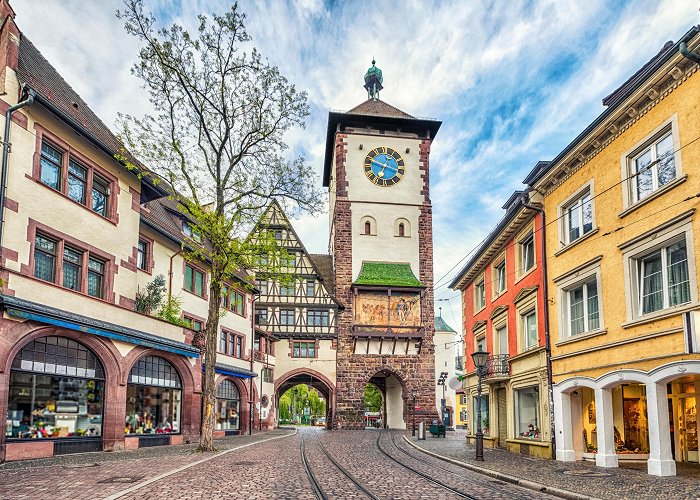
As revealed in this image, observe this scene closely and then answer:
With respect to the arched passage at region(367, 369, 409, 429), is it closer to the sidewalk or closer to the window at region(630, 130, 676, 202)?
the sidewalk

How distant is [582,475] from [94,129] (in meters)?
17.9

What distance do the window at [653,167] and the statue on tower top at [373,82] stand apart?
153 ft

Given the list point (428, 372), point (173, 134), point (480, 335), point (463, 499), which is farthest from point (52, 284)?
point (428, 372)

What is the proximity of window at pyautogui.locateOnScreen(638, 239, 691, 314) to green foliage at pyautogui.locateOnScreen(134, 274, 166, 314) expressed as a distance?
16658mm

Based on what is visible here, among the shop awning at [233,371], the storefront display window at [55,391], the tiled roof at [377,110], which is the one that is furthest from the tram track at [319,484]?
the tiled roof at [377,110]

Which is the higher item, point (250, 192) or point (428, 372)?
point (250, 192)

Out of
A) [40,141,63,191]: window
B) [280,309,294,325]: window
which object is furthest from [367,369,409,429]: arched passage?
[40,141,63,191]: window

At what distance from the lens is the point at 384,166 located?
54.5 meters

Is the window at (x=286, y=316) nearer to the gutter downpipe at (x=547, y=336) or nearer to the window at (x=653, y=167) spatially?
the gutter downpipe at (x=547, y=336)

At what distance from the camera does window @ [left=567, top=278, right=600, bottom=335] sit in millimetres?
17812

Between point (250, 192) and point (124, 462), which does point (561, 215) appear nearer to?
point (250, 192)

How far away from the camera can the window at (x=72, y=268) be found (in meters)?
19.8

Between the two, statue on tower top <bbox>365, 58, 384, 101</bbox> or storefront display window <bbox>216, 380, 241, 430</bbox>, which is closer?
storefront display window <bbox>216, 380, 241, 430</bbox>

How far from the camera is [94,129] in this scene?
2233 cm
